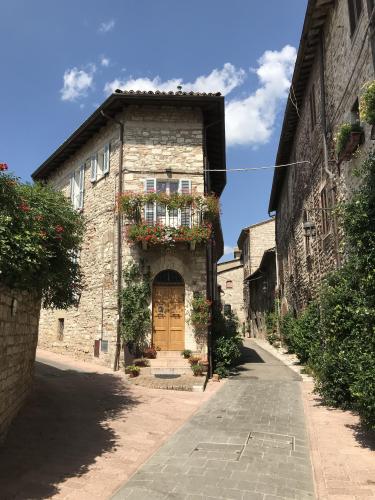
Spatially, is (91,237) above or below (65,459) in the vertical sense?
above

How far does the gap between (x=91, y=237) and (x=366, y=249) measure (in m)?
11.0

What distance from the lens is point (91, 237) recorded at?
1534 cm

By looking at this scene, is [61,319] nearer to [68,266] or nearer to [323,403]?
[68,266]

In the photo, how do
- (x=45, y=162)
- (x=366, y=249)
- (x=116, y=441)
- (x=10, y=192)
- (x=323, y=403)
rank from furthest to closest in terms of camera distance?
(x=45, y=162) → (x=323, y=403) → (x=116, y=441) → (x=366, y=249) → (x=10, y=192)

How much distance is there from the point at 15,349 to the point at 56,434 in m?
1.53

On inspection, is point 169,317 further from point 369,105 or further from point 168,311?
point 369,105

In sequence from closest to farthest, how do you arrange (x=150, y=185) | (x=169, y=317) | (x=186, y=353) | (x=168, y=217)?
(x=186, y=353) < (x=169, y=317) < (x=168, y=217) < (x=150, y=185)

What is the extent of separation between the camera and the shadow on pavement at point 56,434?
497cm

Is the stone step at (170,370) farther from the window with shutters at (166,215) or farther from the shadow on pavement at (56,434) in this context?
the window with shutters at (166,215)

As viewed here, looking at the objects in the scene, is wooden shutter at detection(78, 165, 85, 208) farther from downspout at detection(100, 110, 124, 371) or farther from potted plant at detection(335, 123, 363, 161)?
potted plant at detection(335, 123, 363, 161)

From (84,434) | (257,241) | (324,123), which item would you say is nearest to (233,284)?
(257,241)

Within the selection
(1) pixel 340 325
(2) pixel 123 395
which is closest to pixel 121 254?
(2) pixel 123 395

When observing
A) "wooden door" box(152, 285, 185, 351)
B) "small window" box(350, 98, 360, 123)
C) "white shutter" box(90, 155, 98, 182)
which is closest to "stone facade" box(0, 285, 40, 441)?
"wooden door" box(152, 285, 185, 351)

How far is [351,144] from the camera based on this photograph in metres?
8.52
